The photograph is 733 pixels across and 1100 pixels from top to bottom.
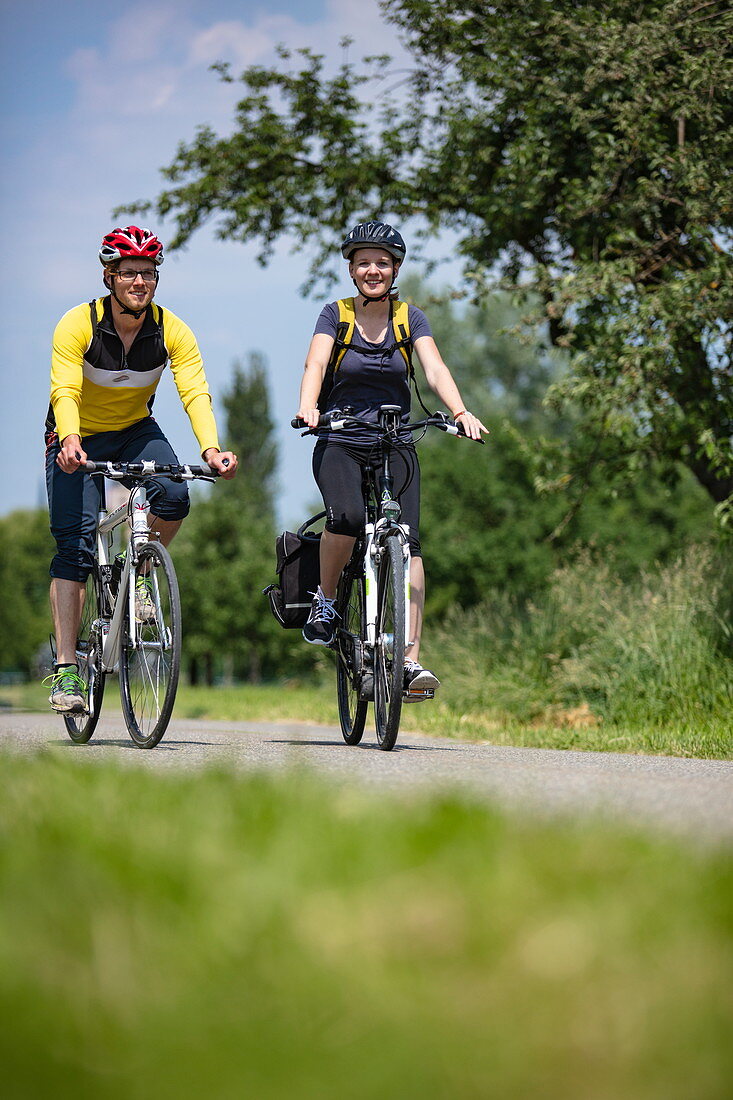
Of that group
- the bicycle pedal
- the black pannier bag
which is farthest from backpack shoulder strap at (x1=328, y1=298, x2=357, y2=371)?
the bicycle pedal

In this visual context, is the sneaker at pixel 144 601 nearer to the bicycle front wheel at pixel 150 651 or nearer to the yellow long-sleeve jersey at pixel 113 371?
the bicycle front wheel at pixel 150 651

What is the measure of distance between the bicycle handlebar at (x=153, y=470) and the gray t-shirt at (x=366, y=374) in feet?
2.80

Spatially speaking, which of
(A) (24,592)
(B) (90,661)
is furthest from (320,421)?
(A) (24,592)

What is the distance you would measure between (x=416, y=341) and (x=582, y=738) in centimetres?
257

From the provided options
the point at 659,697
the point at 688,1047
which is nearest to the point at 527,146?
the point at 659,697

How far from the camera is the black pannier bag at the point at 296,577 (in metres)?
6.36

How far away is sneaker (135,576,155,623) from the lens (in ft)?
17.8

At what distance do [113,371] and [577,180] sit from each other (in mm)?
6866

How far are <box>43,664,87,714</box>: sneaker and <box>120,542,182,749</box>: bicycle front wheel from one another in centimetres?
35

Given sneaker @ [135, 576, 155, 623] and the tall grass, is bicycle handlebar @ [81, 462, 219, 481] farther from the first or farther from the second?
the tall grass

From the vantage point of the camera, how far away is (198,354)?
235 inches

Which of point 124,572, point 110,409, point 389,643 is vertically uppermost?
point 110,409

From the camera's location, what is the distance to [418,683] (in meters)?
5.29

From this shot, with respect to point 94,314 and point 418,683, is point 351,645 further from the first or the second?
point 94,314
